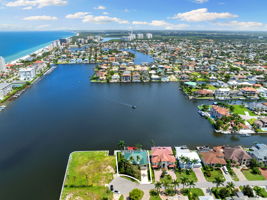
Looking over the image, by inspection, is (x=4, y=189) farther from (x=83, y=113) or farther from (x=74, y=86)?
(x=74, y=86)

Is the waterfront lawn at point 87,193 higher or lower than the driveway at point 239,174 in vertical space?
lower

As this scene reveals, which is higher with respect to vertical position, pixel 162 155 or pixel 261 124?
pixel 261 124

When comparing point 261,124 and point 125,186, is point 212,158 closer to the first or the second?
point 125,186

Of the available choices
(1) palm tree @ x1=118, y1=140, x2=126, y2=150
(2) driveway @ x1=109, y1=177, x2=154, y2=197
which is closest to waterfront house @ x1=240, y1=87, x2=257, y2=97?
(1) palm tree @ x1=118, y1=140, x2=126, y2=150

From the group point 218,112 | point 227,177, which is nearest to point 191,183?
point 227,177

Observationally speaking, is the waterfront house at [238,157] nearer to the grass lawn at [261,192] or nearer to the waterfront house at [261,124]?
the grass lawn at [261,192]

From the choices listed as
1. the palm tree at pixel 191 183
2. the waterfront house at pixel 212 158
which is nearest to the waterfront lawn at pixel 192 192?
the palm tree at pixel 191 183

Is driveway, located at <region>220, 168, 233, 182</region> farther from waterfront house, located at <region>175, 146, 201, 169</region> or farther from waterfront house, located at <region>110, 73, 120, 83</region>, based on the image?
waterfront house, located at <region>110, 73, 120, 83</region>
